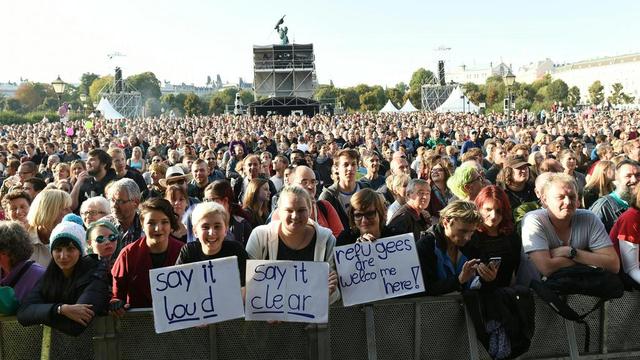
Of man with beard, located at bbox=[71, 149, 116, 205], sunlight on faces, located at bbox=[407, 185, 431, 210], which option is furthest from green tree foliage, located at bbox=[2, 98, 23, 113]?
sunlight on faces, located at bbox=[407, 185, 431, 210]

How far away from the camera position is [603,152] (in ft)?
34.5

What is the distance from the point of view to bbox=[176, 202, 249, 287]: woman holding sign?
4.38 metres

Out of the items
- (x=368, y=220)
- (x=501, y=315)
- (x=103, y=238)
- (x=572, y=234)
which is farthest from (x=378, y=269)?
(x=103, y=238)

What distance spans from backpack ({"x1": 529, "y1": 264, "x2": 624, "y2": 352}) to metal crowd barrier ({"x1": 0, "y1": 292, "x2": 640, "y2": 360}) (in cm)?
11

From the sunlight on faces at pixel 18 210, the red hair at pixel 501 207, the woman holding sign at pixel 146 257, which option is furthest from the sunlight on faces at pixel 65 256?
the red hair at pixel 501 207

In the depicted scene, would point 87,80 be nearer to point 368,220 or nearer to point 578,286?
point 368,220

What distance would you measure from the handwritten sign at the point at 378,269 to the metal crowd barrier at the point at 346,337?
0.09 meters

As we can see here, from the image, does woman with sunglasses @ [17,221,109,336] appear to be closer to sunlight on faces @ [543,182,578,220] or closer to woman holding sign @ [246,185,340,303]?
woman holding sign @ [246,185,340,303]

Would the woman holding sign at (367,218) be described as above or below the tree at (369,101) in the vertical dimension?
below

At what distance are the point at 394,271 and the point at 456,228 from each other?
0.51 metres

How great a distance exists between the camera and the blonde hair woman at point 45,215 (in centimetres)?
555

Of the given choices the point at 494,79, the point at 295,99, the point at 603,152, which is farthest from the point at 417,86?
the point at 603,152

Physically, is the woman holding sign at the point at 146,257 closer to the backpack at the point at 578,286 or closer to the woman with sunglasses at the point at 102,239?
the woman with sunglasses at the point at 102,239

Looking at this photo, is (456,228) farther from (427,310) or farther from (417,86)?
(417,86)
